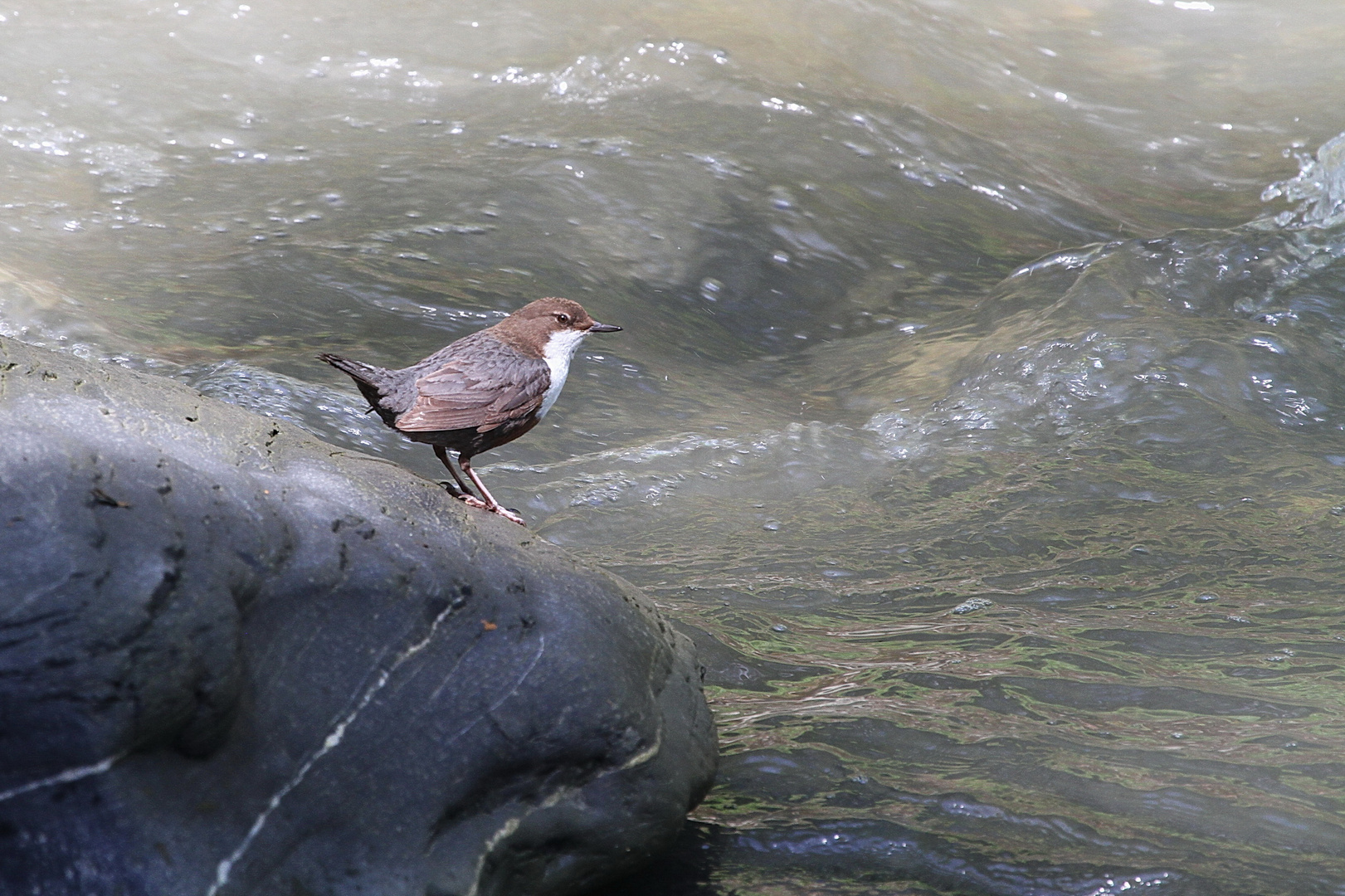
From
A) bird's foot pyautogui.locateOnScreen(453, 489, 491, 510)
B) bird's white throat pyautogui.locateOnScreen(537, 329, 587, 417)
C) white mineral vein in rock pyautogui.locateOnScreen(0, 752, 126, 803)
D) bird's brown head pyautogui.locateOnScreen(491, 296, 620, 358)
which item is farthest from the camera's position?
bird's brown head pyautogui.locateOnScreen(491, 296, 620, 358)

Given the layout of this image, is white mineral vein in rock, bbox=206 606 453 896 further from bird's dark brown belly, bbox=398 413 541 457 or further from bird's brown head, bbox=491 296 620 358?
bird's brown head, bbox=491 296 620 358

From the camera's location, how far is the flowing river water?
3242 millimetres

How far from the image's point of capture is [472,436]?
11.2ft

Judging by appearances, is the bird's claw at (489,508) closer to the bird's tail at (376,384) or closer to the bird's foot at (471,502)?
the bird's foot at (471,502)

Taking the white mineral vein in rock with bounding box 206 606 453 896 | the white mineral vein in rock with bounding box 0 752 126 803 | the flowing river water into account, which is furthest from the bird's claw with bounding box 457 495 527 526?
the white mineral vein in rock with bounding box 0 752 126 803

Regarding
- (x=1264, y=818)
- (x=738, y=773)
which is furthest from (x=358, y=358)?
(x=1264, y=818)

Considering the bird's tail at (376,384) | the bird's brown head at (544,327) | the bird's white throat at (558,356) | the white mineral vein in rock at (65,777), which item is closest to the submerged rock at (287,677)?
the white mineral vein in rock at (65,777)

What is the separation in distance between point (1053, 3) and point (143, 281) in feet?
36.0

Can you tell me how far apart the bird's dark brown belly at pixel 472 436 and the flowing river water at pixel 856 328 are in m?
1.02

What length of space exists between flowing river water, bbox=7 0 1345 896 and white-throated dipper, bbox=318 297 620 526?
1.04 meters

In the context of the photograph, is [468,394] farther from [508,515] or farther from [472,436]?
[508,515]

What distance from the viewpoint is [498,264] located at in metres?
7.23

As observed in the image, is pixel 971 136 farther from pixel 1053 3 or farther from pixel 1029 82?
pixel 1053 3

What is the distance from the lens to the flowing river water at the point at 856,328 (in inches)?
128
